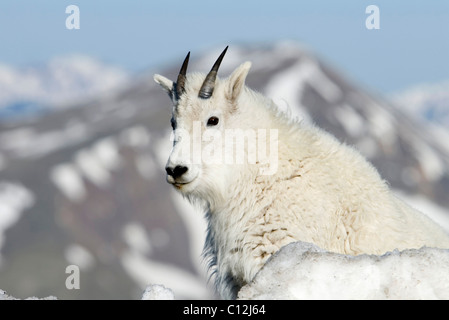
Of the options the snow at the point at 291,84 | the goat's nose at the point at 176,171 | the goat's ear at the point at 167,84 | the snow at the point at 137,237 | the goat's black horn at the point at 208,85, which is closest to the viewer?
the goat's nose at the point at 176,171

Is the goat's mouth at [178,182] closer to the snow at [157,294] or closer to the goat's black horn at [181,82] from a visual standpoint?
the goat's black horn at [181,82]

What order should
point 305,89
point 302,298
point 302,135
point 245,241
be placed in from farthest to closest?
point 305,89 < point 302,135 < point 245,241 < point 302,298

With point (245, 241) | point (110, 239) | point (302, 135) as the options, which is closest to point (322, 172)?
point (302, 135)

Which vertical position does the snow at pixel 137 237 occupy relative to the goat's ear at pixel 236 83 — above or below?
below

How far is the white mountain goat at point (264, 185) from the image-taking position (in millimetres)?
10055

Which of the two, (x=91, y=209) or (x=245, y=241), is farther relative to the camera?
(x=91, y=209)

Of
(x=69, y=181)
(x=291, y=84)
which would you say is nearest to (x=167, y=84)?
(x=69, y=181)

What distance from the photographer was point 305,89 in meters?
191

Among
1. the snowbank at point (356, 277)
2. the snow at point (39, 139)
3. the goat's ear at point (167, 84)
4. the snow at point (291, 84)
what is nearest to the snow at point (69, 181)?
the snow at point (39, 139)

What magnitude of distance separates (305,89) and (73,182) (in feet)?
220

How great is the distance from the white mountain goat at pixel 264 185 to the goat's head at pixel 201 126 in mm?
14

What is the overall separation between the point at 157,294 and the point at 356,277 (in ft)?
5.94

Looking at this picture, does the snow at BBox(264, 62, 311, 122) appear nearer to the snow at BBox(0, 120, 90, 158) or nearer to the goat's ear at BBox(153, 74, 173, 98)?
the snow at BBox(0, 120, 90, 158)
